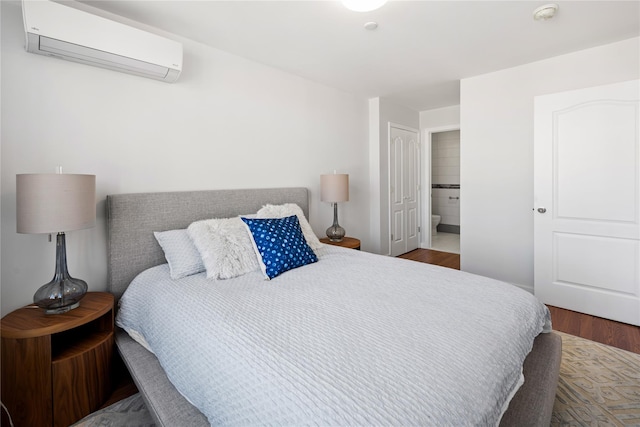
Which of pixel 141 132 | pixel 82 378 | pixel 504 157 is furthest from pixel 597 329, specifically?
pixel 141 132

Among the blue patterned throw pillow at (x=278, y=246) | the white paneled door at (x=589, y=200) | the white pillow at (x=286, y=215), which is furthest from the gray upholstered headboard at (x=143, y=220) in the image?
the white paneled door at (x=589, y=200)

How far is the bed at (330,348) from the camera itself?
0.87 metres

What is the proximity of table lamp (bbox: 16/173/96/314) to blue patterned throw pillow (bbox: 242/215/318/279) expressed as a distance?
37.1 inches

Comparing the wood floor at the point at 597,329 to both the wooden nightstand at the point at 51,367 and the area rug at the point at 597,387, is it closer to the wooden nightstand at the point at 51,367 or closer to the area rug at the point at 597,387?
the area rug at the point at 597,387

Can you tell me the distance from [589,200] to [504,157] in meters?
0.87

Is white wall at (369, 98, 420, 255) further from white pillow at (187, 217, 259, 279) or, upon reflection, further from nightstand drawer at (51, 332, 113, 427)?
nightstand drawer at (51, 332, 113, 427)

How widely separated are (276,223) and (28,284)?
4.97ft

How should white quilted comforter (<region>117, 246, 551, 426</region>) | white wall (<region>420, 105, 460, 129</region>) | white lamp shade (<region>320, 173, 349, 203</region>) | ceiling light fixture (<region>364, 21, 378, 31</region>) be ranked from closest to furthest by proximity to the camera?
white quilted comforter (<region>117, 246, 551, 426</region>)
ceiling light fixture (<region>364, 21, 378, 31</region>)
white lamp shade (<region>320, 173, 349, 203</region>)
white wall (<region>420, 105, 460, 129</region>)

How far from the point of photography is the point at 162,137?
2.29m

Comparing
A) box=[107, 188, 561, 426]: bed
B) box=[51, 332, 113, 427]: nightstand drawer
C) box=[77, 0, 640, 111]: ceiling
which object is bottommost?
box=[51, 332, 113, 427]: nightstand drawer

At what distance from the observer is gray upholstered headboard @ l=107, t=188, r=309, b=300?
1.99m

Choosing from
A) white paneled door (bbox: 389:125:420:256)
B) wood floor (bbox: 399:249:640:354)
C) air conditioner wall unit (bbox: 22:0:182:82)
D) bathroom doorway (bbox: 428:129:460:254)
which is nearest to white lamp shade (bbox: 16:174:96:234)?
air conditioner wall unit (bbox: 22:0:182:82)

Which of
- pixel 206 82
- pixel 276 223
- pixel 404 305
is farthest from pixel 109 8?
pixel 404 305

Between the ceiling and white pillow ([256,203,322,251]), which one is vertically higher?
the ceiling
